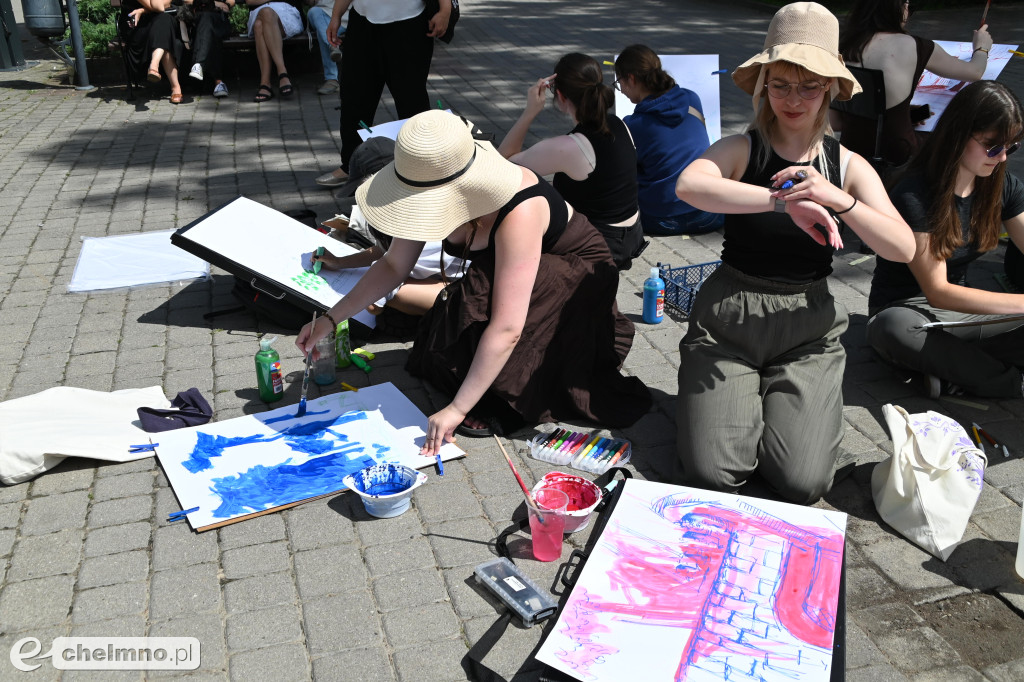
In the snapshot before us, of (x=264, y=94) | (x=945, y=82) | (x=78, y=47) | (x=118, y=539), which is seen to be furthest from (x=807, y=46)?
(x=78, y=47)

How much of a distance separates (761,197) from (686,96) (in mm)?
2651

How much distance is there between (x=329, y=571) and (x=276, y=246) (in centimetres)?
198

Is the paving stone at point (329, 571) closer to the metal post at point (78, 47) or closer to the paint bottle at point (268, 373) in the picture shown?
the paint bottle at point (268, 373)

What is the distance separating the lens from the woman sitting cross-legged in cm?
288

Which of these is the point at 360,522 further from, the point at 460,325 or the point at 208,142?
the point at 208,142

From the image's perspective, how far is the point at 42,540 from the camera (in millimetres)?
2762

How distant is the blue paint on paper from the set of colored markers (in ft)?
1.95

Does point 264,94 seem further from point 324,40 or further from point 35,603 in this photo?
point 35,603

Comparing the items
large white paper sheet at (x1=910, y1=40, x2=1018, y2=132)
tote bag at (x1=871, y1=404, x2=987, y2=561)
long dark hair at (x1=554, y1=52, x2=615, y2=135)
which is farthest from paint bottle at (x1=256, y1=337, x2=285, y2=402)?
large white paper sheet at (x1=910, y1=40, x2=1018, y2=132)

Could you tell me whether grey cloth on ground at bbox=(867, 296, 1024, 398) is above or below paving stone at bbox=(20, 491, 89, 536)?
above

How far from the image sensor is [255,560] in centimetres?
267

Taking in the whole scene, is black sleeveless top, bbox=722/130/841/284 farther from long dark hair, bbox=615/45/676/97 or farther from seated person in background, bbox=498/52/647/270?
long dark hair, bbox=615/45/676/97

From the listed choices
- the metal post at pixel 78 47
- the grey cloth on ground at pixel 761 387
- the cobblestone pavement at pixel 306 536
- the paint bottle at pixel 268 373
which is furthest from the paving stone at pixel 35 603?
the metal post at pixel 78 47

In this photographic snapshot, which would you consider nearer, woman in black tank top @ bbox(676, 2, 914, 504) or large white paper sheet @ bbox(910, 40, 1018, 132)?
woman in black tank top @ bbox(676, 2, 914, 504)
